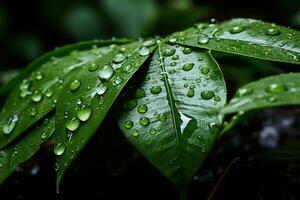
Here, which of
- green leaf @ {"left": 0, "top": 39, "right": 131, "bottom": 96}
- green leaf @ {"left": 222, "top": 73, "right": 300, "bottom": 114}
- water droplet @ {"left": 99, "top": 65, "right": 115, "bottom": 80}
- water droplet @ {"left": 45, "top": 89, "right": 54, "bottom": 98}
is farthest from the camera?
green leaf @ {"left": 0, "top": 39, "right": 131, "bottom": 96}

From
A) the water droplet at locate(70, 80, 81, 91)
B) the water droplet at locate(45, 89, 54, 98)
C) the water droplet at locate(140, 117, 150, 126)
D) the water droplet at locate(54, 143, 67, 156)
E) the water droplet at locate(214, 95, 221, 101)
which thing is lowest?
the water droplet at locate(45, 89, 54, 98)

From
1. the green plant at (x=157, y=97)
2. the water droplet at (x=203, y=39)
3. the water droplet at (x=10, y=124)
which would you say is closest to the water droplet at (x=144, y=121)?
the green plant at (x=157, y=97)

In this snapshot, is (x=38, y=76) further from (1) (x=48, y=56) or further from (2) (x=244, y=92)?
(2) (x=244, y=92)

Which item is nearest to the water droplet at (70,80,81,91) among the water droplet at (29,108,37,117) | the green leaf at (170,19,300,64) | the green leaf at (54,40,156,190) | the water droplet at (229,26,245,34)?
the green leaf at (54,40,156,190)

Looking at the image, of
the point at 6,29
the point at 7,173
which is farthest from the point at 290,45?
the point at 6,29

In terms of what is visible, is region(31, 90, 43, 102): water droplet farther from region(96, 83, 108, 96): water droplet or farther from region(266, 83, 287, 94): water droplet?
region(266, 83, 287, 94): water droplet

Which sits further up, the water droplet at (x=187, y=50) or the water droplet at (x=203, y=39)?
the water droplet at (x=203, y=39)

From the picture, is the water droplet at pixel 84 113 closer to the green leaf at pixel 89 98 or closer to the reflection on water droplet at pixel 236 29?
the green leaf at pixel 89 98

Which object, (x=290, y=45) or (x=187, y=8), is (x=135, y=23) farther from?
(x=290, y=45)
